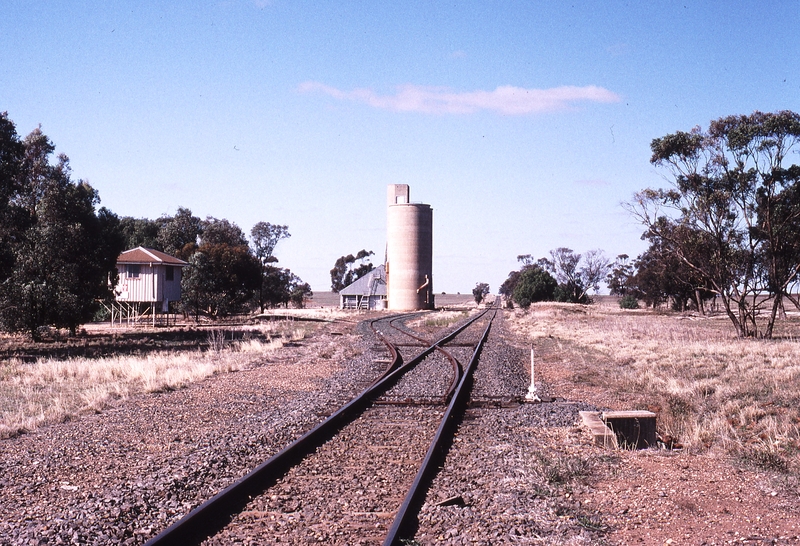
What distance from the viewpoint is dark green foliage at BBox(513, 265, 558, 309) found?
101 metres

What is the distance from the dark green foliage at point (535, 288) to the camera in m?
101

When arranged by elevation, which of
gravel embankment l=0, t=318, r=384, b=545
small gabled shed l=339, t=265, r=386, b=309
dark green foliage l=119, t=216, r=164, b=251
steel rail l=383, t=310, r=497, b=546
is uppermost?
dark green foliage l=119, t=216, r=164, b=251


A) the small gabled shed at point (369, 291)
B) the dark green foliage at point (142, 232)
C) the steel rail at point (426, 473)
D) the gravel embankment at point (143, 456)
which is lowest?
the gravel embankment at point (143, 456)

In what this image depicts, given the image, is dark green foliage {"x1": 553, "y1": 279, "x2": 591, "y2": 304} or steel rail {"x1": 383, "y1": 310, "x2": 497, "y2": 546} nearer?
steel rail {"x1": 383, "y1": 310, "x2": 497, "y2": 546}

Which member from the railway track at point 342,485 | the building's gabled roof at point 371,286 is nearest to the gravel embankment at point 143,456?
the railway track at point 342,485

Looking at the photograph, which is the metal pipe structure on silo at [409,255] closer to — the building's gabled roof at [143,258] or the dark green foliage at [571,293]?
the dark green foliage at [571,293]

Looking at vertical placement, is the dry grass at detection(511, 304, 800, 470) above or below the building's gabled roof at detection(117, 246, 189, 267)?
below

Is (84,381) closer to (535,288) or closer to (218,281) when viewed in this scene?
(218,281)

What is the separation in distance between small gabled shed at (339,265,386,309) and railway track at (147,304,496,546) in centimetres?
7759

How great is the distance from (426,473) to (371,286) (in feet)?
279

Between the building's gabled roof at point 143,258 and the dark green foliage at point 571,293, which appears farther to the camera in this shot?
the dark green foliage at point 571,293

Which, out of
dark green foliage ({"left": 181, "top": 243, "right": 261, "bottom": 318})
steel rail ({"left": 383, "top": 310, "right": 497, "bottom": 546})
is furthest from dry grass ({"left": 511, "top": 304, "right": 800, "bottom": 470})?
dark green foliage ({"left": 181, "top": 243, "right": 261, "bottom": 318})

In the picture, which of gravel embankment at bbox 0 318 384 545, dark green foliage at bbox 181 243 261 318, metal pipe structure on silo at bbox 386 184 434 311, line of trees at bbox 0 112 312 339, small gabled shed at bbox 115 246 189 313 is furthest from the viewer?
metal pipe structure on silo at bbox 386 184 434 311

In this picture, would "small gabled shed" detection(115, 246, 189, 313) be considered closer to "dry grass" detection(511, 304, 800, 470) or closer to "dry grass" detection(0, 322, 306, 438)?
"dry grass" detection(0, 322, 306, 438)
